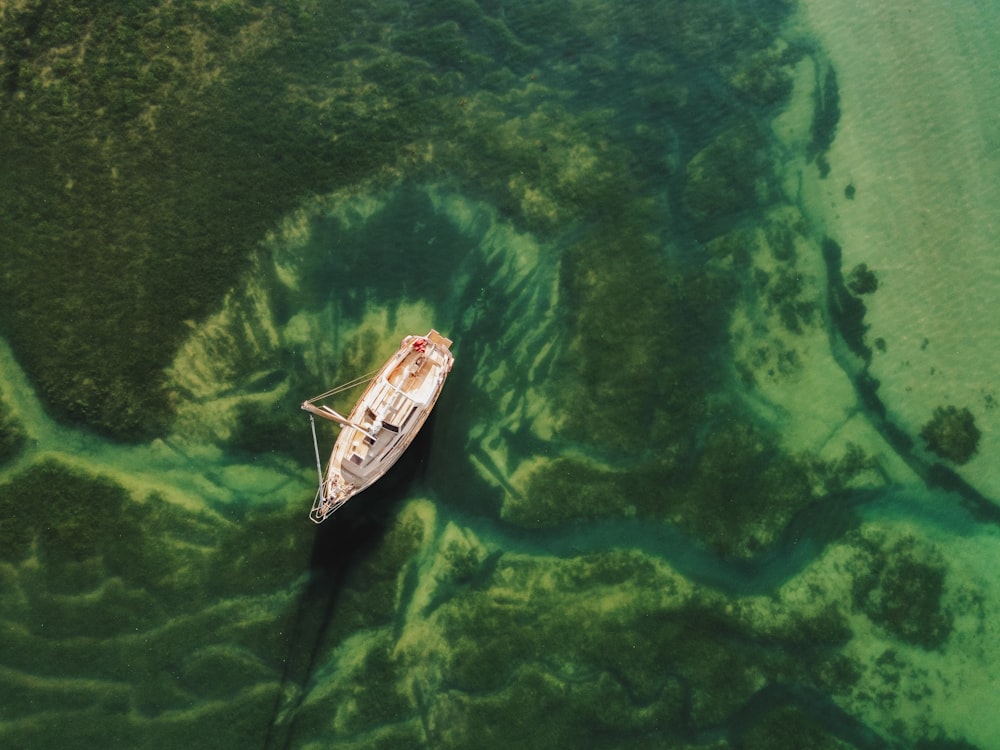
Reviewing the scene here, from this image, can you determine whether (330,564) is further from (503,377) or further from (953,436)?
(953,436)

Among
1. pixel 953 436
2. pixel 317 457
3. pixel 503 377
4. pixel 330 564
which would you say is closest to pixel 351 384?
pixel 317 457

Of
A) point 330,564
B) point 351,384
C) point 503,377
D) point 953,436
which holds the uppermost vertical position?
point 351,384

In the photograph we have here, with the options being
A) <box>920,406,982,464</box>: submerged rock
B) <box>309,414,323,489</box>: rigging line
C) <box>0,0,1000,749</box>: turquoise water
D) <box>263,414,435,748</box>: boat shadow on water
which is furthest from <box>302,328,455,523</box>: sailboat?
<box>920,406,982,464</box>: submerged rock

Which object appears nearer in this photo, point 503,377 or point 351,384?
point 351,384

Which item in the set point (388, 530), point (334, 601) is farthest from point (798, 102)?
A: point (334, 601)

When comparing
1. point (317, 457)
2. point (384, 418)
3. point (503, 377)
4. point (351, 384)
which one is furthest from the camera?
point (503, 377)
